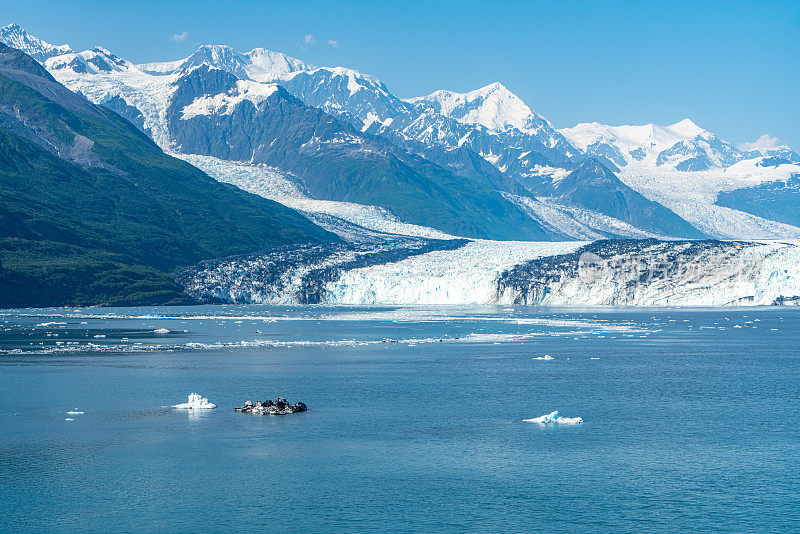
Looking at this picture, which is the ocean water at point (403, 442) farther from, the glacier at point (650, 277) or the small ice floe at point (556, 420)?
the glacier at point (650, 277)

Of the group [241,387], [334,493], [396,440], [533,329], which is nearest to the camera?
[334,493]

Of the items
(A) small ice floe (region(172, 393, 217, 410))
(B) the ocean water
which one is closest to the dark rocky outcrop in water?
(B) the ocean water

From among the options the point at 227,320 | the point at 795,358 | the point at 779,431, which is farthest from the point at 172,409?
the point at 227,320

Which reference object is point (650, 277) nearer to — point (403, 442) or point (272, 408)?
point (272, 408)

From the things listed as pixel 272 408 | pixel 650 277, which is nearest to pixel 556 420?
pixel 272 408

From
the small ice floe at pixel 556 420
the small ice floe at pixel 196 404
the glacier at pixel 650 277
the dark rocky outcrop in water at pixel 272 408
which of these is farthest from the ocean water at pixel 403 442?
the glacier at pixel 650 277

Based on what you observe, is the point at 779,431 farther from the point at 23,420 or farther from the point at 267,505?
the point at 23,420

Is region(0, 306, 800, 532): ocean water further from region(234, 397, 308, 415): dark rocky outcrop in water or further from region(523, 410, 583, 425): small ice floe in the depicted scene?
region(234, 397, 308, 415): dark rocky outcrop in water
